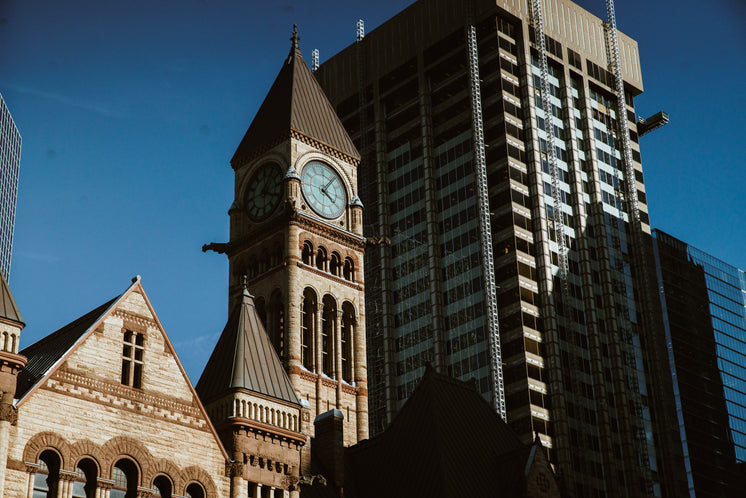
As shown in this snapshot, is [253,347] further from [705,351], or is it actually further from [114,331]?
[705,351]

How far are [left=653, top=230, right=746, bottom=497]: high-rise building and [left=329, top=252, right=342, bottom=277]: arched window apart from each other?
204 feet

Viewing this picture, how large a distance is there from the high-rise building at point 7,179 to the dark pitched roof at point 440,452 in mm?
A: 72123

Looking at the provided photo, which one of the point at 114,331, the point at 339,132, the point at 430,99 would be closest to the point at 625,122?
the point at 430,99

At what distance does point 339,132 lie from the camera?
75.8 metres

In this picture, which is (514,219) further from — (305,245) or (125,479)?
(125,479)

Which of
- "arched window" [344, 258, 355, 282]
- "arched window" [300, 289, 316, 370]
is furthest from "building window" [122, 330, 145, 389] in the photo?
"arched window" [344, 258, 355, 282]

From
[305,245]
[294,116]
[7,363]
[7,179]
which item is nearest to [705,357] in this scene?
[294,116]

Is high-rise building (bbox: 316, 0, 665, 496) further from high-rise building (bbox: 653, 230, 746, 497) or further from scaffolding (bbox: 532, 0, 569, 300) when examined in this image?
high-rise building (bbox: 653, 230, 746, 497)

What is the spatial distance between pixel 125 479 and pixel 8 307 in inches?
284

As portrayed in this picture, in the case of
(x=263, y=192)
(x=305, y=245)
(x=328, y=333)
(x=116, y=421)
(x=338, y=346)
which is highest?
(x=263, y=192)

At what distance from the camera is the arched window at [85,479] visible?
39938 mm

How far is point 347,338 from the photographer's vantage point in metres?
70.4

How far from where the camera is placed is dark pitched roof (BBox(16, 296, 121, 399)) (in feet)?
133

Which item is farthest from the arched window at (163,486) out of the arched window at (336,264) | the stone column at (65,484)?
the arched window at (336,264)
